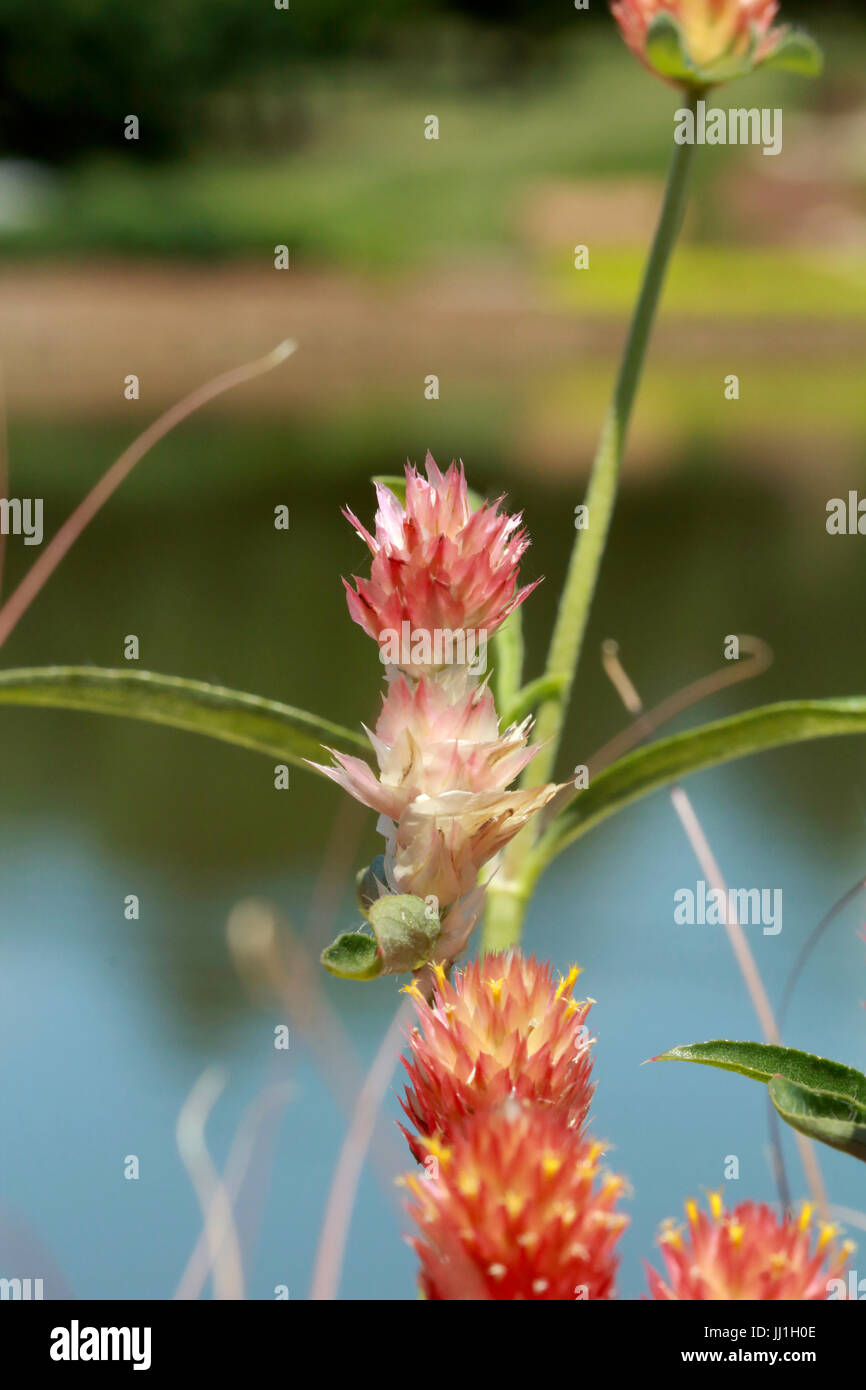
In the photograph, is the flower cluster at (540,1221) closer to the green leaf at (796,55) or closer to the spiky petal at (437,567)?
the spiky petal at (437,567)

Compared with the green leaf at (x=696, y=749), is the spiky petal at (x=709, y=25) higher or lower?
higher

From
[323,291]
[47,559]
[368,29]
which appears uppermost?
[368,29]

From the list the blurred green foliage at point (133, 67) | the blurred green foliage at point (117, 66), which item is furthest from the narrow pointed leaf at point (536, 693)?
the blurred green foliage at point (117, 66)

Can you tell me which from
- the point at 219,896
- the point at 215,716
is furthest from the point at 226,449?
the point at 215,716

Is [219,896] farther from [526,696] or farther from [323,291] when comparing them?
[323,291]

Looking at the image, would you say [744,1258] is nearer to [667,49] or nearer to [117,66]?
[667,49]

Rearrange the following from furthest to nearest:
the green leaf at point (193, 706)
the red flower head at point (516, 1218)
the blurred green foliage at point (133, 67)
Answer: the blurred green foliage at point (133, 67) → the green leaf at point (193, 706) → the red flower head at point (516, 1218)

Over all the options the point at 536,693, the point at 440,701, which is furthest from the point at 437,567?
the point at 536,693

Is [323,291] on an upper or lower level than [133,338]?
upper
